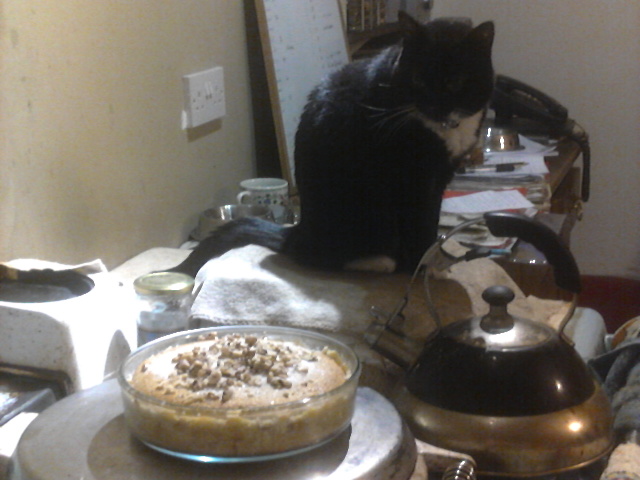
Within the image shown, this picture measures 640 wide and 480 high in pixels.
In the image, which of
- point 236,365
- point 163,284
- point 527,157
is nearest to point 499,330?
point 236,365

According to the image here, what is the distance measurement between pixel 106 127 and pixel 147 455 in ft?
2.01

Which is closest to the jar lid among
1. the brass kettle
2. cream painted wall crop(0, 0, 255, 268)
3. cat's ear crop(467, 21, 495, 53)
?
cream painted wall crop(0, 0, 255, 268)

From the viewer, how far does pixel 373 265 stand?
1.09 meters

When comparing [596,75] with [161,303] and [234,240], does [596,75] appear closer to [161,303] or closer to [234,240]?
[234,240]

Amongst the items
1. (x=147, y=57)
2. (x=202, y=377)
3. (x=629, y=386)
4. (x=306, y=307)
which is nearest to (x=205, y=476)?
(x=202, y=377)

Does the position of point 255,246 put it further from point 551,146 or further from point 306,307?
point 551,146

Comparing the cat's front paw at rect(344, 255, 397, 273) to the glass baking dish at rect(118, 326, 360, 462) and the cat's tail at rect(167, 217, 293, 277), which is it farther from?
the glass baking dish at rect(118, 326, 360, 462)

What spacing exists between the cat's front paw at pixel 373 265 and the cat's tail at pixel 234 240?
0.37 feet

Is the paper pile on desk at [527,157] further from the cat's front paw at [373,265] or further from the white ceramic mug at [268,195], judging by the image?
the cat's front paw at [373,265]

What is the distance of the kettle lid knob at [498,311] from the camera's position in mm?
714

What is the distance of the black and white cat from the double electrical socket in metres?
0.22

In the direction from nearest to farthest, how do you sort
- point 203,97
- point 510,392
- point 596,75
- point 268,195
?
point 510,392 < point 203,97 < point 268,195 < point 596,75

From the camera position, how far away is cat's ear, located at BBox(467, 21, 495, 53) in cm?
116

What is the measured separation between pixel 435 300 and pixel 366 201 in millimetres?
270
